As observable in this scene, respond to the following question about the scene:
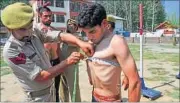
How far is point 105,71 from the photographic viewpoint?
251 centimetres

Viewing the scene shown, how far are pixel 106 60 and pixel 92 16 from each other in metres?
0.40

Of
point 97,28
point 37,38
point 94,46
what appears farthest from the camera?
point 37,38

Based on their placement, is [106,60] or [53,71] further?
[53,71]

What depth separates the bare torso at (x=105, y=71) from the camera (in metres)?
2.47

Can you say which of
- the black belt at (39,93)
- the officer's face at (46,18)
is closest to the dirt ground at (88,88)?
the officer's face at (46,18)

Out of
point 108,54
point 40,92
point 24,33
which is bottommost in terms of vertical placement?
point 40,92

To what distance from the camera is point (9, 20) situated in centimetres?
253

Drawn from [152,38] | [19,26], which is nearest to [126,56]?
[19,26]

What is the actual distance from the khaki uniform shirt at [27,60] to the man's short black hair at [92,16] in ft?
2.15

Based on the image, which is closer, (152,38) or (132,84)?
(132,84)

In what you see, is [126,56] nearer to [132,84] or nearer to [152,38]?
[132,84]

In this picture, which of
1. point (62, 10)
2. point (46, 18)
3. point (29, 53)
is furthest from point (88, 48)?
point (62, 10)

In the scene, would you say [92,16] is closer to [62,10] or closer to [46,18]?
[46,18]

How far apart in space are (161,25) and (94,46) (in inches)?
2019
